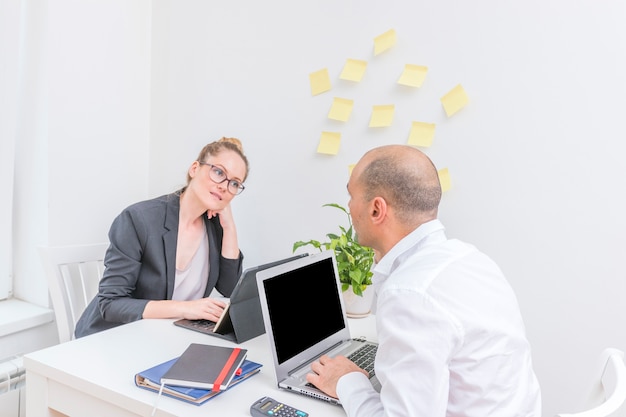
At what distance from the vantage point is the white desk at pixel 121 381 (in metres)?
0.94

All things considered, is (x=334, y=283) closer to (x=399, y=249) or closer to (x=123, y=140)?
(x=399, y=249)

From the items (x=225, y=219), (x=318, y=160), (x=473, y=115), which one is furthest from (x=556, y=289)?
(x=225, y=219)

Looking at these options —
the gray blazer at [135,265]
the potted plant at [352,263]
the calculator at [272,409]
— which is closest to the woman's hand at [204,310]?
the gray blazer at [135,265]

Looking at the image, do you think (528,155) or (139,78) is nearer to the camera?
(528,155)

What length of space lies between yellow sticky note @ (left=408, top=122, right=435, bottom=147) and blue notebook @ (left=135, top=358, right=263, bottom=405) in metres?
0.99

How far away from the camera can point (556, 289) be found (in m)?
1.49

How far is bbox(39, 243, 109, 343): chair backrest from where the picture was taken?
1.64 m

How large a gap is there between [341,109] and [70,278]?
127 cm

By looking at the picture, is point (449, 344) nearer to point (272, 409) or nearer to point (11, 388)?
point (272, 409)

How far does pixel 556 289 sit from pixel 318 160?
96 centimetres

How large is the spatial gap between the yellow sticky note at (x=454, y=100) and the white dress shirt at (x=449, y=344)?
854mm

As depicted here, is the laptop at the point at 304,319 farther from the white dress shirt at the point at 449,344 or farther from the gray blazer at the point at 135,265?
the gray blazer at the point at 135,265

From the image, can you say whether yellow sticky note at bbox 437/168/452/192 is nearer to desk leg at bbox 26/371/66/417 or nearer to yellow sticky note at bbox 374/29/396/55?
yellow sticky note at bbox 374/29/396/55

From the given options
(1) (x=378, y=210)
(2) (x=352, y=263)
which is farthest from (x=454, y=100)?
(1) (x=378, y=210)
